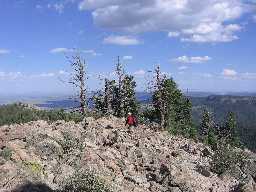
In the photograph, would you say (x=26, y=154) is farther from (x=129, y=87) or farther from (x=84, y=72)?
(x=129, y=87)

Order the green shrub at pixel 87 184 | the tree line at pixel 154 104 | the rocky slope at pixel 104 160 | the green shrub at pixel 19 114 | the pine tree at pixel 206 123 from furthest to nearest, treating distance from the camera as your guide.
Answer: the green shrub at pixel 19 114, the pine tree at pixel 206 123, the tree line at pixel 154 104, the rocky slope at pixel 104 160, the green shrub at pixel 87 184

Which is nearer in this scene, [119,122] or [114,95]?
[119,122]

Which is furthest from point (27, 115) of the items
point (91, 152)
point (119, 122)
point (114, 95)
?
point (91, 152)

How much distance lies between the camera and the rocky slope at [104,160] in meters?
24.9

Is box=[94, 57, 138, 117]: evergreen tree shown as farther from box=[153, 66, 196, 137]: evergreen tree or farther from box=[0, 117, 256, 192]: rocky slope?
box=[0, 117, 256, 192]: rocky slope

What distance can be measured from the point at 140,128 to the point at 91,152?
1113cm

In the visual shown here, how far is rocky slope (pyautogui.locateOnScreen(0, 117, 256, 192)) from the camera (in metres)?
24.9

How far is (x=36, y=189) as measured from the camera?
22.4 m

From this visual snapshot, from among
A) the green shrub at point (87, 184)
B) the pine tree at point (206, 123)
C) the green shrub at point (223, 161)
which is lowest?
the pine tree at point (206, 123)

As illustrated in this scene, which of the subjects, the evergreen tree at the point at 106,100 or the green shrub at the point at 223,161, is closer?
the green shrub at the point at 223,161

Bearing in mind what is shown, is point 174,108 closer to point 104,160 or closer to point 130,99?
point 130,99

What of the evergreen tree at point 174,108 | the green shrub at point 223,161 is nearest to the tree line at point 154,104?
the evergreen tree at point 174,108

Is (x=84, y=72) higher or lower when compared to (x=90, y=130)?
higher

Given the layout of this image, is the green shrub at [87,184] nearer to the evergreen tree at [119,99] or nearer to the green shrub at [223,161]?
the green shrub at [223,161]
